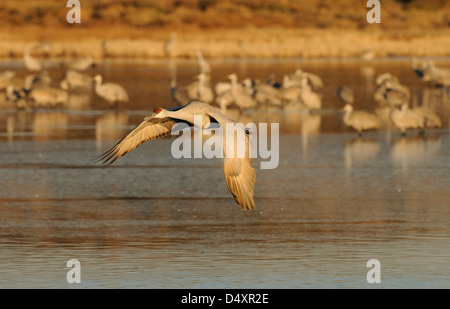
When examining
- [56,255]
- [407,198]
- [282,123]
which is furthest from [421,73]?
[56,255]

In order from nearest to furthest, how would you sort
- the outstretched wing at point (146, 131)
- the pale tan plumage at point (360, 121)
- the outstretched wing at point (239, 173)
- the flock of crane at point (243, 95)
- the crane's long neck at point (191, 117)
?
the outstretched wing at point (239, 173) < the crane's long neck at point (191, 117) < the outstretched wing at point (146, 131) < the pale tan plumage at point (360, 121) < the flock of crane at point (243, 95)

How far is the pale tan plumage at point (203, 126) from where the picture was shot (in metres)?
9.41

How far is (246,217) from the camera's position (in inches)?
537

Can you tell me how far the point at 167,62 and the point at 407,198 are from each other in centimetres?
3122

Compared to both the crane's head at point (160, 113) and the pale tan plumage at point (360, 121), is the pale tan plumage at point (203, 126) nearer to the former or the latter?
the crane's head at point (160, 113)

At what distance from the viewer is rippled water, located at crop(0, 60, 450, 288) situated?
10734mm

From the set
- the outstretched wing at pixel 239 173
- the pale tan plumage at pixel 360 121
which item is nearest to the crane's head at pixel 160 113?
the outstretched wing at pixel 239 173

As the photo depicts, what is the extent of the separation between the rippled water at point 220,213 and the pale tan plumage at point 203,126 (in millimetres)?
1157

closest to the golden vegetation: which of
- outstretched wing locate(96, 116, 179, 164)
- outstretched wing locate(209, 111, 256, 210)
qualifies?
outstretched wing locate(96, 116, 179, 164)

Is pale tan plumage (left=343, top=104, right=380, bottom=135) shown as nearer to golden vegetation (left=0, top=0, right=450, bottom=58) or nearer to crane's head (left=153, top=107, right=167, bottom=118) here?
crane's head (left=153, top=107, right=167, bottom=118)

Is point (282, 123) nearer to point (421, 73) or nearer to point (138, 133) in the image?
point (421, 73)

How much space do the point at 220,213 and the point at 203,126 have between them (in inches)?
152

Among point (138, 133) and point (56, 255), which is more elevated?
point (138, 133)
